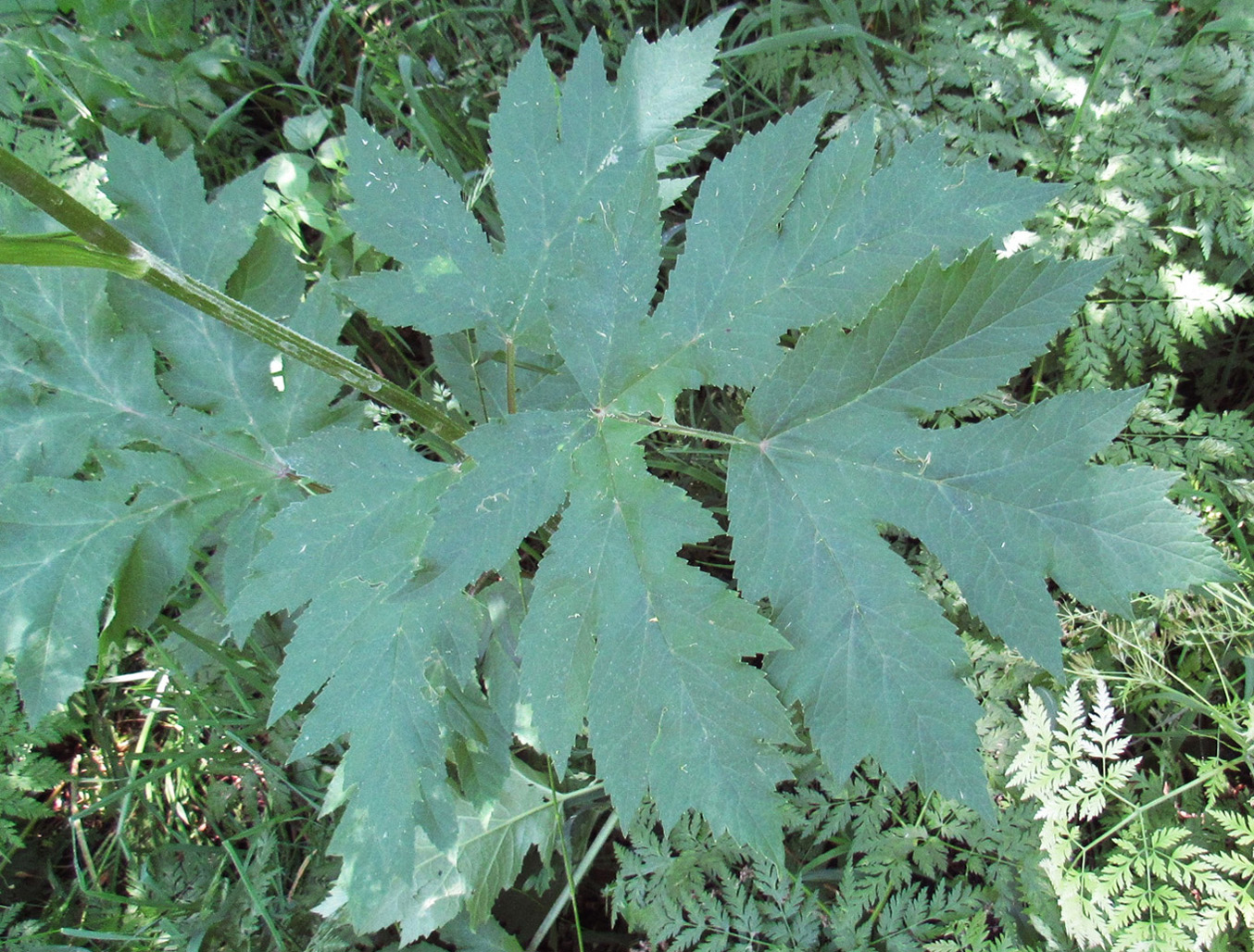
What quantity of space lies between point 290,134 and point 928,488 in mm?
2721

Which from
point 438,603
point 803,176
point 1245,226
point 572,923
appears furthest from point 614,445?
point 1245,226

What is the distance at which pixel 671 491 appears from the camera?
1483 millimetres

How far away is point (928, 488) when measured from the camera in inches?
60.2

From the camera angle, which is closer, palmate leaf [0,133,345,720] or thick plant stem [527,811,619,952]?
palmate leaf [0,133,345,720]

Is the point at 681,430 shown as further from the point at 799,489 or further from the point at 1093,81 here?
the point at 1093,81

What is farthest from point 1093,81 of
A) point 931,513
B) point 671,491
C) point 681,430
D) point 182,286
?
point 182,286

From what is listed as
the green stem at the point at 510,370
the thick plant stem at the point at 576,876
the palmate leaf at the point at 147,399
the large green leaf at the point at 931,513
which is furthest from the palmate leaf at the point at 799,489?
the thick plant stem at the point at 576,876

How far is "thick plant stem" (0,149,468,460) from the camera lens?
124 cm

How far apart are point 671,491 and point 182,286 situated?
0.90m

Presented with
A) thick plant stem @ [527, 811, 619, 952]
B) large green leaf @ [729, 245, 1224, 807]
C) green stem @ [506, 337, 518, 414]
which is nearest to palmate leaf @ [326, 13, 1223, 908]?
large green leaf @ [729, 245, 1224, 807]

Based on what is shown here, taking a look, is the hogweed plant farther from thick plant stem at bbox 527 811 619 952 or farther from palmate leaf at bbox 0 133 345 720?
thick plant stem at bbox 527 811 619 952

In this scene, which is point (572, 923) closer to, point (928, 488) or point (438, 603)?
point (438, 603)

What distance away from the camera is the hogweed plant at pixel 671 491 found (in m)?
1.46

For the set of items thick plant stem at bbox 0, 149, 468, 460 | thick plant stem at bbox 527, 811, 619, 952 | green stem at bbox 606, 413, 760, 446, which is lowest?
thick plant stem at bbox 527, 811, 619, 952
